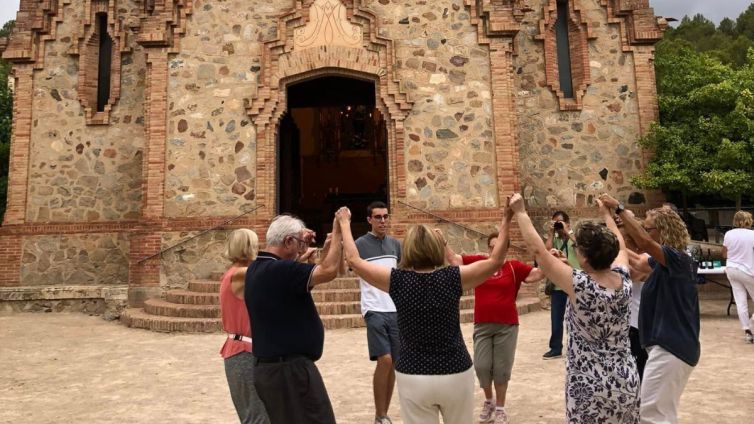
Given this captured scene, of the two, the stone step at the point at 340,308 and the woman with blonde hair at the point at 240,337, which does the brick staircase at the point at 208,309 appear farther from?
the woman with blonde hair at the point at 240,337

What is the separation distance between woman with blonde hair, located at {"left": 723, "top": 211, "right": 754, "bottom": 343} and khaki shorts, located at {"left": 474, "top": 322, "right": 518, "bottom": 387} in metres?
4.78

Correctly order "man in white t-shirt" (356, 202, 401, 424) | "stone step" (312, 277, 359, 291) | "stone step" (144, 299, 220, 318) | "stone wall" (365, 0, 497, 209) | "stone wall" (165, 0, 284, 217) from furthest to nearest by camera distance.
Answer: "stone wall" (165, 0, 284, 217) → "stone wall" (365, 0, 497, 209) → "stone step" (312, 277, 359, 291) → "stone step" (144, 299, 220, 318) → "man in white t-shirt" (356, 202, 401, 424)

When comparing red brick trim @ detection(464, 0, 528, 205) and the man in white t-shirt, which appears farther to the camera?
red brick trim @ detection(464, 0, 528, 205)

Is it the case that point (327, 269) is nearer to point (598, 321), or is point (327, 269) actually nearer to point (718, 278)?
point (598, 321)

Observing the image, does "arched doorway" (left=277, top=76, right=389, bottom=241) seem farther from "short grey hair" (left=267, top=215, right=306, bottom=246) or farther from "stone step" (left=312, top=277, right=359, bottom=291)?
"short grey hair" (left=267, top=215, right=306, bottom=246)

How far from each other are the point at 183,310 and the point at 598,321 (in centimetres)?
838

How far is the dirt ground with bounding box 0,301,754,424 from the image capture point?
4.67 metres

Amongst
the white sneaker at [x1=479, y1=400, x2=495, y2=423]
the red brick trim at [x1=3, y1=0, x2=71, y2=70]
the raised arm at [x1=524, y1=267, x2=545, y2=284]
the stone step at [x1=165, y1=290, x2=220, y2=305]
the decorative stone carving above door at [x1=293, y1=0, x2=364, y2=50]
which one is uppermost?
the red brick trim at [x1=3, y1=0, x2=71, y2=70]

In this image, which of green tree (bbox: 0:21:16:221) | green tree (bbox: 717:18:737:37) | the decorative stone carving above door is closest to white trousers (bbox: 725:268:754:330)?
the decorative stone carving above door

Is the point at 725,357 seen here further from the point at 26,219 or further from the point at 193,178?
the point at 26,219

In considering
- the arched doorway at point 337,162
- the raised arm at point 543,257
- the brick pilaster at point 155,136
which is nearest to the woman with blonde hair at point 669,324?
the raised arm at point 543,257

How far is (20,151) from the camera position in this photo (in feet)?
42.7

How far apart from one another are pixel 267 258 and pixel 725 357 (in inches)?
245

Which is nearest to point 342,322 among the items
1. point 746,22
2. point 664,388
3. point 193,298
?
point 193,298
